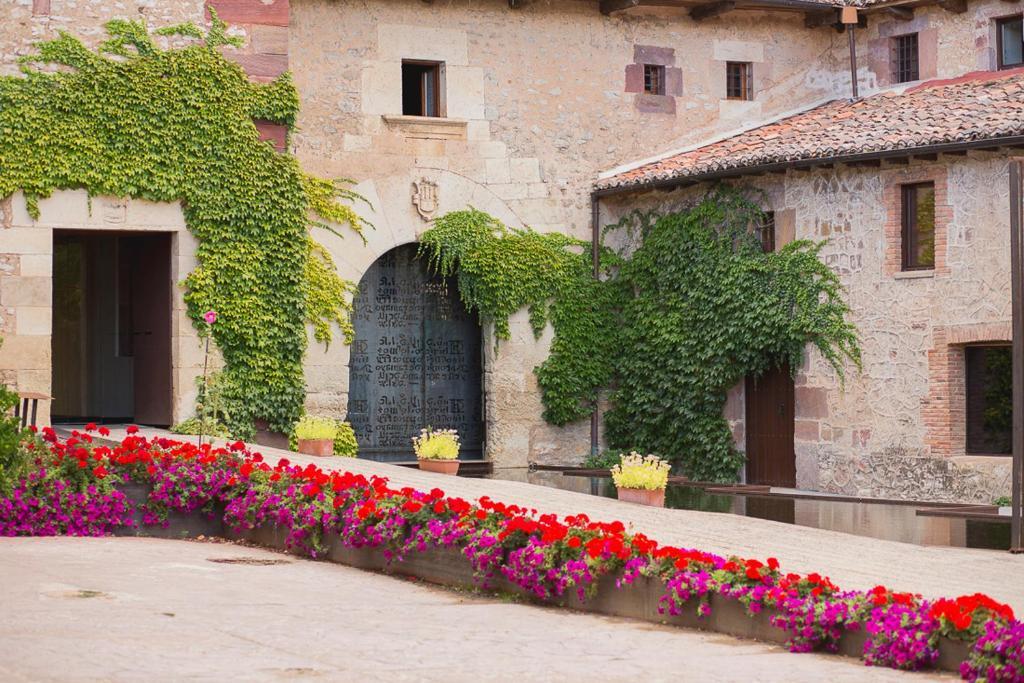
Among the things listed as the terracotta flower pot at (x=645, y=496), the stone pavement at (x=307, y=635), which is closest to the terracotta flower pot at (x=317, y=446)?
the terracotta flower pot at (x=645, y=496)

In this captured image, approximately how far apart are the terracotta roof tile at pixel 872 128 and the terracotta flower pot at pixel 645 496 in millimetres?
5569

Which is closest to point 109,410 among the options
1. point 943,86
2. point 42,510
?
point 42,510

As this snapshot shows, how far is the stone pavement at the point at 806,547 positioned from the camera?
1048 centimetres

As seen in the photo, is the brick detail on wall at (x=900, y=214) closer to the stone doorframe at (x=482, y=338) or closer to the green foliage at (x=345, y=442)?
the stone doorframe at (x=482, y=338)

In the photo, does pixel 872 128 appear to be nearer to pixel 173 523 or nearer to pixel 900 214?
pixel 900 214

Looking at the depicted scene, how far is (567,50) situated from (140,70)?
20.0 feet

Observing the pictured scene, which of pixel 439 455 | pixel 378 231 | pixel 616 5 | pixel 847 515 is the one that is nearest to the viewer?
pixel 847 515

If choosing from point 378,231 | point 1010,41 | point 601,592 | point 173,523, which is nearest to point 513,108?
point 378,231

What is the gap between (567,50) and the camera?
21.2 m

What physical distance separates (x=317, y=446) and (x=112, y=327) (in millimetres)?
4165

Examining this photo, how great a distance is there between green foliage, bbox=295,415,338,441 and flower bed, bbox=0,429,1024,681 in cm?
429

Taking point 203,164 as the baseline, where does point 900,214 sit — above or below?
below

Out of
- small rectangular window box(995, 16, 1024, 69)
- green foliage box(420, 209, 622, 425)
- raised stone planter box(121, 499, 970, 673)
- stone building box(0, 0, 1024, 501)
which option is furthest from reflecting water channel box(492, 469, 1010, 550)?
small rectangular window box(995, 16, 1024, 69)

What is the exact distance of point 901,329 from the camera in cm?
1844
